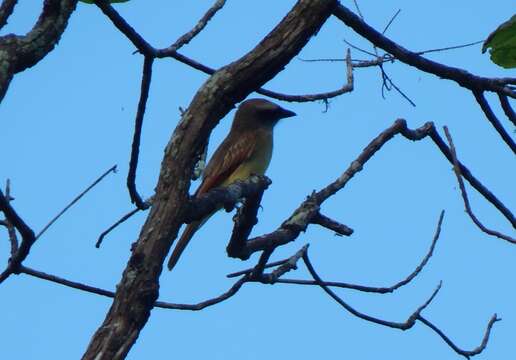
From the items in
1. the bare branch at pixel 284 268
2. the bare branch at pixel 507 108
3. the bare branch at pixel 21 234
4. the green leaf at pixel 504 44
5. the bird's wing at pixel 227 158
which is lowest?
the bare branch at pixel 21 234

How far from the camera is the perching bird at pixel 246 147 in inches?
285

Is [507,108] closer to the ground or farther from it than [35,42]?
farther from it

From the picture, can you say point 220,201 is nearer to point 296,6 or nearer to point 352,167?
point 296,6

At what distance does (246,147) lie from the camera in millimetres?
7629

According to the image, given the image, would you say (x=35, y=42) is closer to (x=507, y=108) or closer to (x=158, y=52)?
(x=158, y=52)

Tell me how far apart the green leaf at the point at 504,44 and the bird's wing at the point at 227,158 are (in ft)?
12.2

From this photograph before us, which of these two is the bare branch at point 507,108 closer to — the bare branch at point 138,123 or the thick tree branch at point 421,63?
the thick tree branch at point 421,63

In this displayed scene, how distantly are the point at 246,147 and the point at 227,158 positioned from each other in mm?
251

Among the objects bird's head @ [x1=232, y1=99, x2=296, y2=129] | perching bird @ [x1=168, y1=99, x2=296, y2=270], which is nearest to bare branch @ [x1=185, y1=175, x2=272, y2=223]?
perching bird @ [x1=168, y1=99, x2=296, y2=270]

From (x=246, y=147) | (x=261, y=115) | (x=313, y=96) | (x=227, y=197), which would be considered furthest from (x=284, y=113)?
(x=227, y=197)

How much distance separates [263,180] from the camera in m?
3.84

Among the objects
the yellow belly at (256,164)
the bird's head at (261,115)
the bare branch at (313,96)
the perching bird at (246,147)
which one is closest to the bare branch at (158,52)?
the bare branch at (313,96)

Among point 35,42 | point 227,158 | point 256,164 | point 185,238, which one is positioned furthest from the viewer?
point 256,164

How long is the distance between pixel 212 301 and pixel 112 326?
4.35 feet
